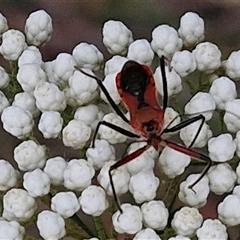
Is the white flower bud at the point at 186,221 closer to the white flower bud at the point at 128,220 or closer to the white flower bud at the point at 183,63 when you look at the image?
the white flower bud at the point at 128,220

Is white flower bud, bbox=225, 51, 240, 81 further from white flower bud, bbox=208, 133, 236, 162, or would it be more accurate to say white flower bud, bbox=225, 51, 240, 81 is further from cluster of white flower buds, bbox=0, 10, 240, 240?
white flower bud, bbox=208, 133, 236, 162

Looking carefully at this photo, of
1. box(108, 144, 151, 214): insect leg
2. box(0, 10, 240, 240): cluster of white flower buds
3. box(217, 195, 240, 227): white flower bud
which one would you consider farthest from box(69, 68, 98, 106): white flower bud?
box(217, 195, 240, 227): white flower bud

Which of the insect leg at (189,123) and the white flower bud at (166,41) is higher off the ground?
the white flower bud at (166,41)

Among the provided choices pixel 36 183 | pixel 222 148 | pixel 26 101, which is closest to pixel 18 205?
pixel 36 183

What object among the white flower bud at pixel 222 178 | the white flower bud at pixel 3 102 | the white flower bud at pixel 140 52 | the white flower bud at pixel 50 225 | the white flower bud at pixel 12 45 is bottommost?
the white flower bud at pixel 50 225

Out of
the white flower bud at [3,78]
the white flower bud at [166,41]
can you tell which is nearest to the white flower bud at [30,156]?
the white flower bud at [3,78]

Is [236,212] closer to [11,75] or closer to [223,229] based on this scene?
[223,229]

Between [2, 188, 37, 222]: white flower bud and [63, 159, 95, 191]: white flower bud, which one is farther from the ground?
[63, 159, 95, 191]: white flower bud

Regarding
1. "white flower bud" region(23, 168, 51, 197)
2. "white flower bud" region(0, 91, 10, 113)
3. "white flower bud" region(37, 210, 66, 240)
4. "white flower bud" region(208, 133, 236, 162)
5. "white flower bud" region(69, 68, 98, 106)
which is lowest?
"white flower bud" region(37, 210, 66, 240)
